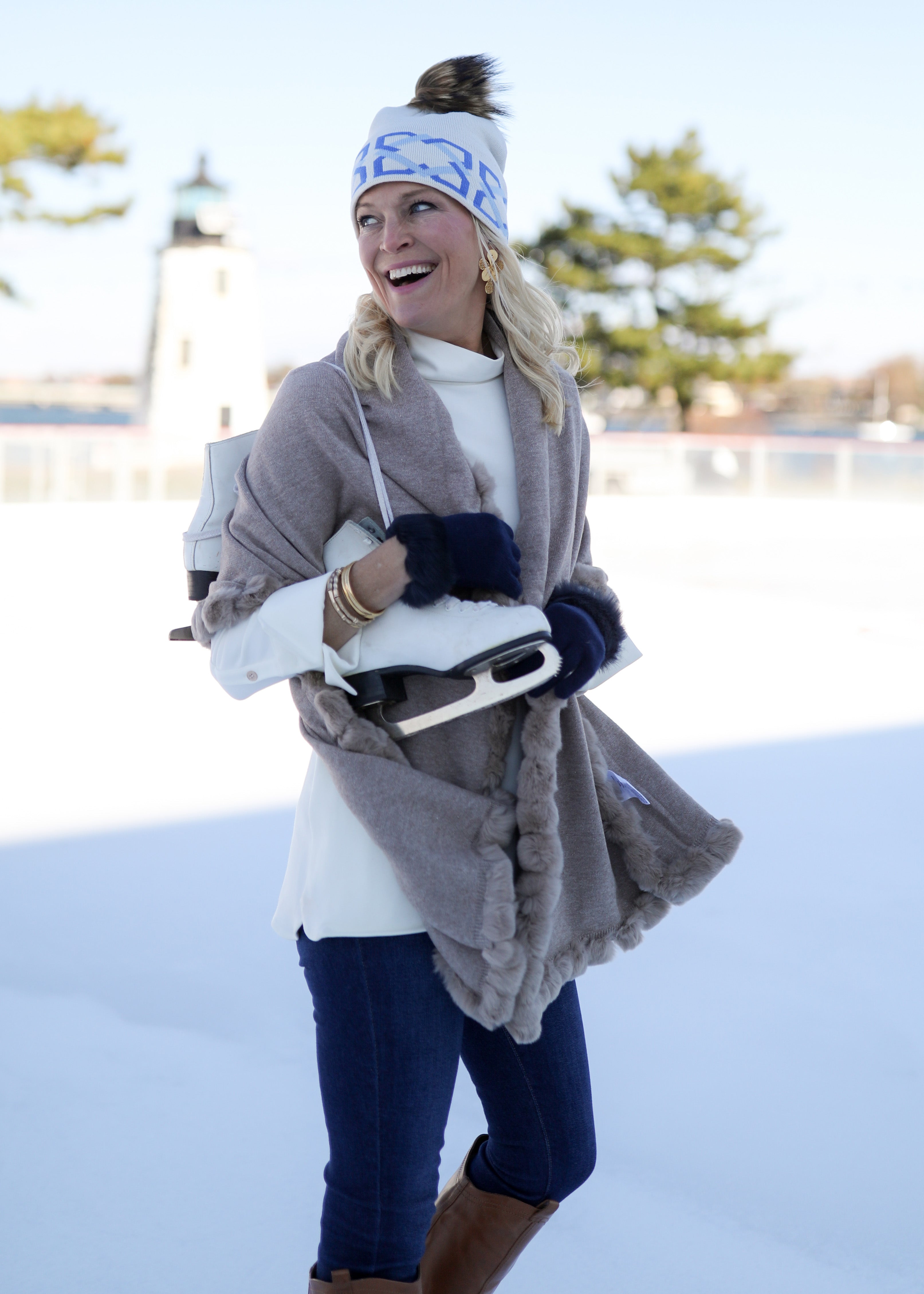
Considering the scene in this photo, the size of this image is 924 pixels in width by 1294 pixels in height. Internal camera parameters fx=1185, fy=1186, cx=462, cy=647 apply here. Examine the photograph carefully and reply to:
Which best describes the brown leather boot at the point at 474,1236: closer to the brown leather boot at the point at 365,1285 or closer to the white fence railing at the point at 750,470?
the brown leather boot at the point at 365,1285

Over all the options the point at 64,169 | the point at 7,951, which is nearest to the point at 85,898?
the point at 7,951

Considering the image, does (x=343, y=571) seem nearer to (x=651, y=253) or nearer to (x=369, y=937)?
(x=369, y=937)

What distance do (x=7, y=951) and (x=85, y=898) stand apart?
0.31 meters

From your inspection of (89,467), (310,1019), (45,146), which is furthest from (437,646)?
(45,146)

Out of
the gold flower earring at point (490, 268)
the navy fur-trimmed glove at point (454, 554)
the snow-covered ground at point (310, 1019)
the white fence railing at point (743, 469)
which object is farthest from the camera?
the white fence railing at point (743, 469)

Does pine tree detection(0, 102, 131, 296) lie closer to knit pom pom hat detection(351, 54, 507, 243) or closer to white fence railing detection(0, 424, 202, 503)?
white fence railing detection(0, 424, 202, 503)

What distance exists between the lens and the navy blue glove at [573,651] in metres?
1.13

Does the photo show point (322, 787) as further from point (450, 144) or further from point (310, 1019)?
point (310, 1019)

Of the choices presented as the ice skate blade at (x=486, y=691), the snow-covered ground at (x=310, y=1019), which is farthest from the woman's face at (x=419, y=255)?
the snow-covered ground at (x=310, y=1019)

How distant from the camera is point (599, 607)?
1.22 meters

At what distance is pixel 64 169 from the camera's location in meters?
21.4

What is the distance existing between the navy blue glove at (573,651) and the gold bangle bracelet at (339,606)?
0.20m

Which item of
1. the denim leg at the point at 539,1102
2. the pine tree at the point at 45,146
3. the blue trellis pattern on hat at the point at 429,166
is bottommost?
the denim leg at the point at 539,1102

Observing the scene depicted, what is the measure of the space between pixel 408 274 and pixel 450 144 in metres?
0.14
